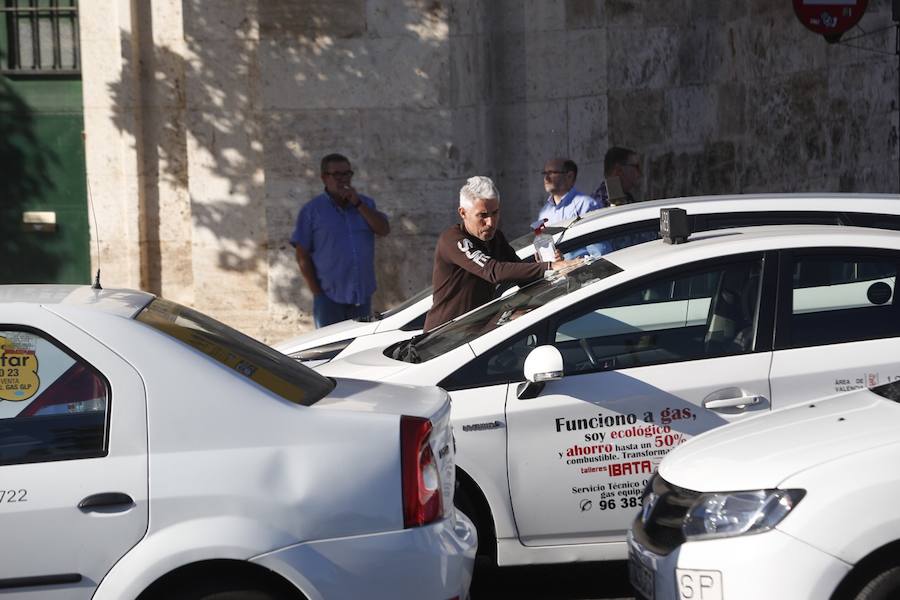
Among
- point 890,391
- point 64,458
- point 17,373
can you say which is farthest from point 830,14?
point 64,458

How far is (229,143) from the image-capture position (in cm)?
1269

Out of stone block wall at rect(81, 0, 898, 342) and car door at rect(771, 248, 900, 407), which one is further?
stone block wall at rect(81, 0, 898, 342)

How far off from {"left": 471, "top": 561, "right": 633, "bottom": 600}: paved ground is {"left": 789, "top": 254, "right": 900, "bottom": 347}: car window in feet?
4.52

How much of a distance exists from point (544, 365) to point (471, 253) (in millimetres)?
1839

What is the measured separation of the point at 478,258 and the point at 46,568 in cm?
365

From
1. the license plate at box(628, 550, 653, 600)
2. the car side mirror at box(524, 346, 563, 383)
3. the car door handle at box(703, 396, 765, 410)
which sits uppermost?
the car side mirror at box(524, 346, 563, 383)

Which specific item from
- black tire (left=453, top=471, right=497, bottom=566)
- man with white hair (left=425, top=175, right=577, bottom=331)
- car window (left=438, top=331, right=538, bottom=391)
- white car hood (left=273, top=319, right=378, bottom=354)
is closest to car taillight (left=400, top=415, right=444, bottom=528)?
black tire (left=453, top=471, right=497, bottom=566)

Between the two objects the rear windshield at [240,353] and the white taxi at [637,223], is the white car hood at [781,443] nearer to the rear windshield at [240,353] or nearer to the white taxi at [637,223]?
the rear windshield at [240,353]

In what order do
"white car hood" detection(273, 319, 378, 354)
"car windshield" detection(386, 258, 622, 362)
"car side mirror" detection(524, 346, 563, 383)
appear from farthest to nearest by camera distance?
"white car hood" detection(273, 319, 378, 354) → "car windshield" detection(386, 258, 622, 362) → "car side mirror" detection(524, 346, 563, 383)

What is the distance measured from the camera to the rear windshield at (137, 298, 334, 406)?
4547 mm

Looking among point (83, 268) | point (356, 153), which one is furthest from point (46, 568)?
point (83, 268)

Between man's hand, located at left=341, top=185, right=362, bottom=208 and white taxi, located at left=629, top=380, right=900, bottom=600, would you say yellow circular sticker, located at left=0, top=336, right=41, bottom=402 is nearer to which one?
white taxi, located at left=629, top=380, right=900, bottom=600

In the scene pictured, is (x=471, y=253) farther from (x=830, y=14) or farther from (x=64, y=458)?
(x=830, y=14)

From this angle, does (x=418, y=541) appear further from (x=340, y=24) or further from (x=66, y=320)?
(x=340, y=24)
